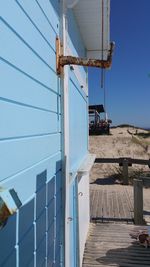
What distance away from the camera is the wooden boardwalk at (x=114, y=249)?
4.89 meters

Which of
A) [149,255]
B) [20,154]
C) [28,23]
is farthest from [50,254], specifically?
[149,255]

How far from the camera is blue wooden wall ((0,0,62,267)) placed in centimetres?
158

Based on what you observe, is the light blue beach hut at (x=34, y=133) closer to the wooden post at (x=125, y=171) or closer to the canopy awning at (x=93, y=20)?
the canopy awning at (x=93, y=20)

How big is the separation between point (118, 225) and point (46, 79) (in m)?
4.73

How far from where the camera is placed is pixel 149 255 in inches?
203

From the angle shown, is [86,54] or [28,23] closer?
[28,23]

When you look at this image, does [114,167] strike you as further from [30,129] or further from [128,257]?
[30,129]

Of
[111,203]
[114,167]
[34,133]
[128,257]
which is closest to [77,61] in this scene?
[34,133]

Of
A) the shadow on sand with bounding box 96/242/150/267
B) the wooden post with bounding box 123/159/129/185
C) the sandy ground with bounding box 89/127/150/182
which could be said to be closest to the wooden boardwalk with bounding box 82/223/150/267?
the shadow on sand with bounding box 96/242/150/267

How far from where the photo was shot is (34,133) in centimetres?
212

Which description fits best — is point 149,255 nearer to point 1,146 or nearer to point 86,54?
A: point 86,54

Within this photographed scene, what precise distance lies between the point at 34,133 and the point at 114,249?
3.86 meters

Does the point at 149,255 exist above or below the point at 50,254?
below

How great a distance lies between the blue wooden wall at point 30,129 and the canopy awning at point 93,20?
55.4 inches
